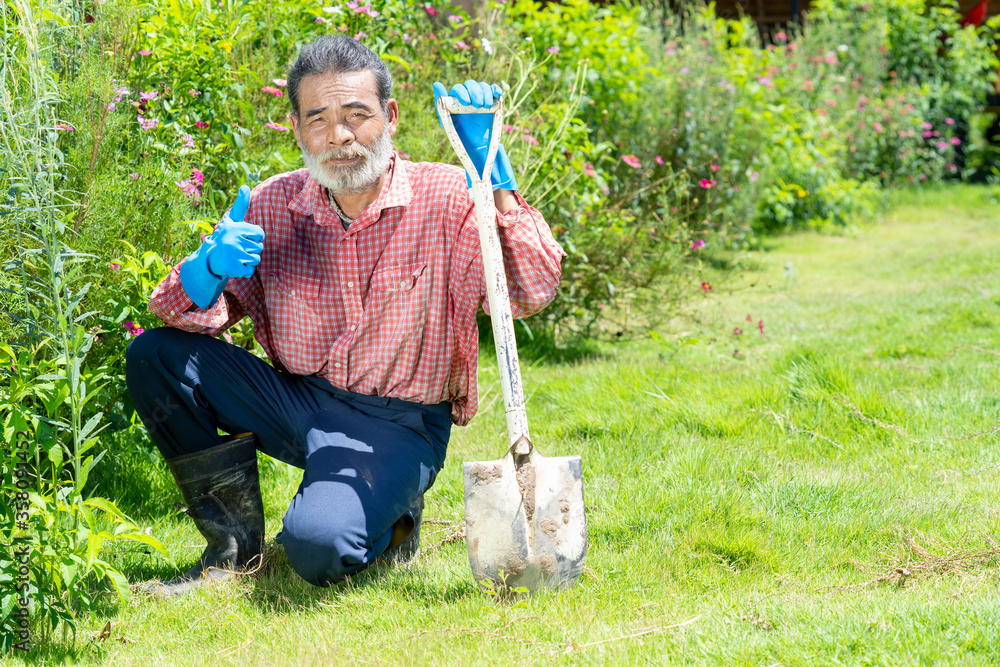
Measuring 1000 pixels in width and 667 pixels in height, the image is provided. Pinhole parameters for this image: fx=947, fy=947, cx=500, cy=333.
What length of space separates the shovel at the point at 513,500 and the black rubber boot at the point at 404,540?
40cm

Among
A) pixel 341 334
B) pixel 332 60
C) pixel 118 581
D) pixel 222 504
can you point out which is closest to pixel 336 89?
pixel 332 60

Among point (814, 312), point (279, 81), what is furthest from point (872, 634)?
point (814, 312)

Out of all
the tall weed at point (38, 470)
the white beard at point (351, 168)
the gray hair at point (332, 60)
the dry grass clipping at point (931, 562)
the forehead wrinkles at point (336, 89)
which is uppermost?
the gray hair at point (332, 60)

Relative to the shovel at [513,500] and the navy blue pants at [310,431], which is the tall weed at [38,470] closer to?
the navy blue pants at [310,431]

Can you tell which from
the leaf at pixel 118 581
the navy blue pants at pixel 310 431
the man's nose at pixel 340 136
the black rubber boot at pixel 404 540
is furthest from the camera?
the black rubber boot at pixel 404 540

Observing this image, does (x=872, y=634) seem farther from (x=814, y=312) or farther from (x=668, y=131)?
(x=668, y=131)

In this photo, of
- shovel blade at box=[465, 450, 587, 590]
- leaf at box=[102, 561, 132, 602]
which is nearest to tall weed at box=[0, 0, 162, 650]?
leaf at box=[102, 561, 132, 602]

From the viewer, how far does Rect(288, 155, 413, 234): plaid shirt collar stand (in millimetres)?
2727

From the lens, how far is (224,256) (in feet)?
8.13

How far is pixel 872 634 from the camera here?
2090 mm

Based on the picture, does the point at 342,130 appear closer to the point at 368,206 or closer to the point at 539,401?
the point at 368,206

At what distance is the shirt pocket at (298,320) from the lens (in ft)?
9.08

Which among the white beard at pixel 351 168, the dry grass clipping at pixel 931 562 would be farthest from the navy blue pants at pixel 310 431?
the dry grass clipping at pixel 931 562

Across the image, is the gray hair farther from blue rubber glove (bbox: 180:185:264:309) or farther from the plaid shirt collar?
blue rubber glove (bbox: 180:185:264:309)
